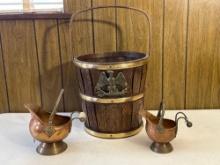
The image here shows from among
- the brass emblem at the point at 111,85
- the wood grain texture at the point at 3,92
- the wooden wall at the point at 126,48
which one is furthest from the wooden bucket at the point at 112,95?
the wood grain texture at the point at 3,92

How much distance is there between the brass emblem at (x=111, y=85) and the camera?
92cm

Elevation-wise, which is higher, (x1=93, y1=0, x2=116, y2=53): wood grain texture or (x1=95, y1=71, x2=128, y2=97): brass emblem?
(x1=93, y1=0, x2=116, y2=53): wood grain texture

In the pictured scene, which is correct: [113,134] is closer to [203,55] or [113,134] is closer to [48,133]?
[48,133]

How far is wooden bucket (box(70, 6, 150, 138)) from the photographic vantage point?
3.02ft

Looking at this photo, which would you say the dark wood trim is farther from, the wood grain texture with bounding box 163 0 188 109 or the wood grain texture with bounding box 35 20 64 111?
the wood grain texture with bounding box 163 0 188 109

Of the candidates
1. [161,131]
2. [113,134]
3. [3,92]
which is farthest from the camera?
[3,92]

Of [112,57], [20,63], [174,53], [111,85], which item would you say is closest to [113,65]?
[111,85]

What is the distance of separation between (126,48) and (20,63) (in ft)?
1.45

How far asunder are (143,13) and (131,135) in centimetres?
45

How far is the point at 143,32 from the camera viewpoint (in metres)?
1.15

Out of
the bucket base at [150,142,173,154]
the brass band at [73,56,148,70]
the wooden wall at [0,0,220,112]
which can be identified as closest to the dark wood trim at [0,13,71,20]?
the wooden wall at [0,0,220,112]

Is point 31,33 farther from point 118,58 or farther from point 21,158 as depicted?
point 21,158

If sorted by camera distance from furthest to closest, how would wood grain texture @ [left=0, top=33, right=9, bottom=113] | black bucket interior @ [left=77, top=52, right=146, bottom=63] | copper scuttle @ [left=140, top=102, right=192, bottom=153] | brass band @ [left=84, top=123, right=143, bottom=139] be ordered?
wood grain texture @ [left=0, top=33, right=9, bottom=113] → black bucket interior @ [left=77, top=52, right=146, bottom=63] → brass band @ [left=84, top=123, right=143, bottom=139] → copper scuttle @ [left=140, top=102, right=192, bottom=153]

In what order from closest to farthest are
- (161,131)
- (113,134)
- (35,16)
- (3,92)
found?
(161,131) → (113,134) → (35,16) → (3,92)
